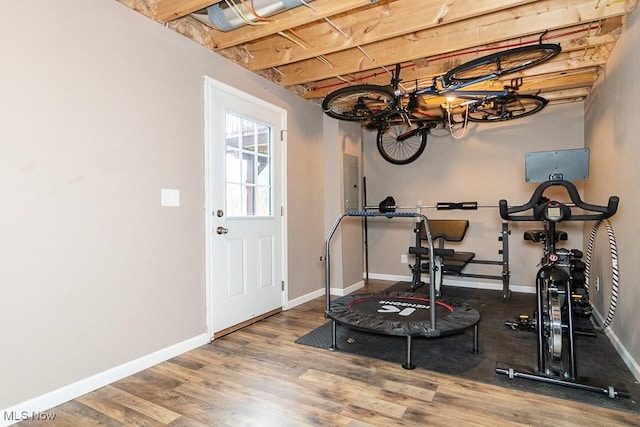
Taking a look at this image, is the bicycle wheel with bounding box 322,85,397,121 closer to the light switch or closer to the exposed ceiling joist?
the exposed ceiling joist

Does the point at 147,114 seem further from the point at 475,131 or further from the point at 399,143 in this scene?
the point at 475,131

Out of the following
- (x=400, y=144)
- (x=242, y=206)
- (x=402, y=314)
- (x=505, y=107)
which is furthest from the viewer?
(x=400, y=144)

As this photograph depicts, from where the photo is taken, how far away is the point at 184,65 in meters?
2.85

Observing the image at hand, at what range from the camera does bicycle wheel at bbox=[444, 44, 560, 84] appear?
8.78 feet

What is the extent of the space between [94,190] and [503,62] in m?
3.27

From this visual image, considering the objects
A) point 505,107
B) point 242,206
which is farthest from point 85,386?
point 505,107

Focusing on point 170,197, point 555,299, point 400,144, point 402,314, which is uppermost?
point 400,144

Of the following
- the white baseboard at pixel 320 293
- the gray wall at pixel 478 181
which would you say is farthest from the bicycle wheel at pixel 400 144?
the white baseboard at pixel 320 293

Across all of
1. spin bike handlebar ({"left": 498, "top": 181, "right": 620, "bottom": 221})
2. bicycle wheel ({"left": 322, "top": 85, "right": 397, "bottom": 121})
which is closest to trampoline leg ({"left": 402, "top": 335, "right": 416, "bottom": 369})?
spin bike handlebar ({"left": 498, "top": 181, "right": 620, "bottom": 221})

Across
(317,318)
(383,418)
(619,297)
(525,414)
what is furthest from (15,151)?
(619,297)

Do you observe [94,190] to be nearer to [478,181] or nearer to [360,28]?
[360,28]

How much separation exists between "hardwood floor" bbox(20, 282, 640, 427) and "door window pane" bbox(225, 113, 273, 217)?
1.41 meters

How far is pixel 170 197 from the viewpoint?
107 inches

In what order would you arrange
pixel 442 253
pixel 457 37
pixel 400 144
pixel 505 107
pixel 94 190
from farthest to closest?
pixel 400 144 → pixel 442 253 → pixel 505 107 → pixel 457 37 → pixel 94 190
